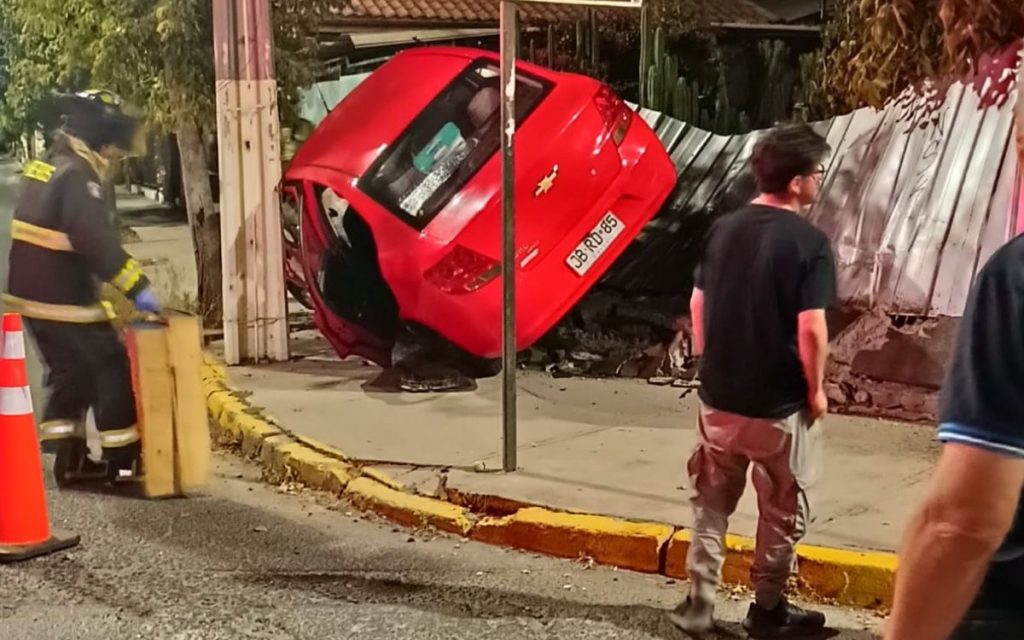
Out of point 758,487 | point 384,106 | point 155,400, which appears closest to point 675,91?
point 384,106

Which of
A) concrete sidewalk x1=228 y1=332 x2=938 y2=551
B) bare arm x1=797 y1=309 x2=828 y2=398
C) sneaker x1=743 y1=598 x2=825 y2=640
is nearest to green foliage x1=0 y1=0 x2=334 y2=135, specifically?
concrete sidewalk x1=228 y1=332 x2=938 y2=551

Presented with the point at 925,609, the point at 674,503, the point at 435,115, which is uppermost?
the point at 435,115

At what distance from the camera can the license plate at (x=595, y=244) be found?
737 cm

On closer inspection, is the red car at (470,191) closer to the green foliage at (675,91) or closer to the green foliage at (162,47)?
the green foliage at (675,91)

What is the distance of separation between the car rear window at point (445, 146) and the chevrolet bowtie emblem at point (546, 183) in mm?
376

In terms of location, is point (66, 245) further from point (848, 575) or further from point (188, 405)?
point (848, 575)

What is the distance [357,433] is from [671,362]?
87.8 inches

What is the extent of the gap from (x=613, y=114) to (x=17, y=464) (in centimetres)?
425

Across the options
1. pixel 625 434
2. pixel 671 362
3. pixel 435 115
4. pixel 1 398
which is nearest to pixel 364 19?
pixel 435 115

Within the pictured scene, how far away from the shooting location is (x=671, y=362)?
7.67 meters

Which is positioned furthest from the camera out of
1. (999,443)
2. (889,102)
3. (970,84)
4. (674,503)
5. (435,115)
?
(435,115)

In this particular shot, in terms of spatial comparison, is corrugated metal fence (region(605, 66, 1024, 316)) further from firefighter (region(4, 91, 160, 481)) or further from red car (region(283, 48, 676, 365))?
firefighter (region(4, 91, 160, 481))

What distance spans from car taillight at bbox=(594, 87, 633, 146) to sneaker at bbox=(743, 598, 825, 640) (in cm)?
401

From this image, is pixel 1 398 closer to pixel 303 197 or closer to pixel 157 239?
pixel 303 197
